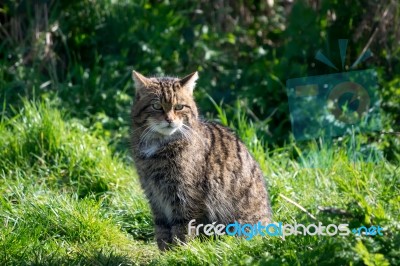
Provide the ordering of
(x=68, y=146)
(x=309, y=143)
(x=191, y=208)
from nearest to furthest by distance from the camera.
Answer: (x=191, y=208) < (x=68, y=146) < (x=309, y=143)

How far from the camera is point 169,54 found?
300 inches

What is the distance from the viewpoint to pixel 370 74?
6.91m

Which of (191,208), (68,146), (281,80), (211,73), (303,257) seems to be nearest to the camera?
(303,257)

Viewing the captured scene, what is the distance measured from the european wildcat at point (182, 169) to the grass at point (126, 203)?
9.4 inches

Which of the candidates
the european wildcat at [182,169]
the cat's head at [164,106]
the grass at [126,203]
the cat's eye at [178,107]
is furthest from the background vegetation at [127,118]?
the cat's eye at [178,107]

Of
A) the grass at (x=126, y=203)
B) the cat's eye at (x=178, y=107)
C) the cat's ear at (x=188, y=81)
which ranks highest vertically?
the cat's ear at (x=188, y=81)

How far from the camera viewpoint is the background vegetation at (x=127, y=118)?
440 centimetres

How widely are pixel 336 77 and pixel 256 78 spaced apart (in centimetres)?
149

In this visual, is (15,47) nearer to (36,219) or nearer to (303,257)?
(36,219)

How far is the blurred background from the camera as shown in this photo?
7.13 meters

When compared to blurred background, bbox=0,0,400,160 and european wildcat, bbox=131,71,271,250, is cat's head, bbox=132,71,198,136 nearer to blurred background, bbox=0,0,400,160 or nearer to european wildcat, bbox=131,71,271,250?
european wildcat, bbox=131,71,271,250

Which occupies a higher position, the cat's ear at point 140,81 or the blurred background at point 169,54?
the cat's ear at point 140,81

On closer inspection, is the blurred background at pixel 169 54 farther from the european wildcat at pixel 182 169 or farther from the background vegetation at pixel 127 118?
the european wildcat at pixel 182 169

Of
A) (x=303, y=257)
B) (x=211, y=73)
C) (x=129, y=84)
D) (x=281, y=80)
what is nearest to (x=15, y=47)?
(x=129, y=84)
